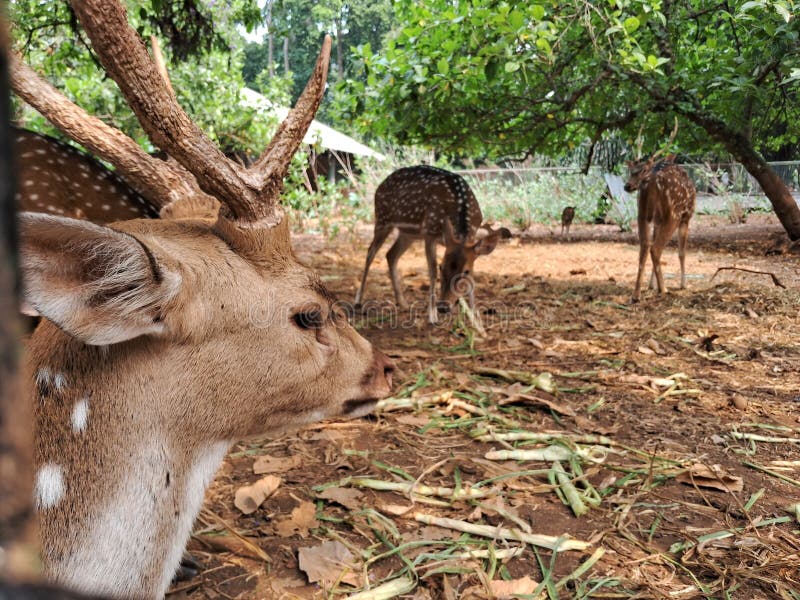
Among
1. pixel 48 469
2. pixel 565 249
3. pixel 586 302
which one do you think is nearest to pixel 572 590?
pixel 48 469

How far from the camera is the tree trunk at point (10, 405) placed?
274mm

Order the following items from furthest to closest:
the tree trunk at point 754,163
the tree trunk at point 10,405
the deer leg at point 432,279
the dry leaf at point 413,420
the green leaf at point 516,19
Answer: the tree trunk at point 754,163 < the deer leg at point 432,279 < the green leaf at point 516,19 < the dry leaf at point 413,420 < the tree trunk at point 10,405

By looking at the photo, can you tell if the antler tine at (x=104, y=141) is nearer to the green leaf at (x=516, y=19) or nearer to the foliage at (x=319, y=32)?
the green leaf at (x=516, y=19)

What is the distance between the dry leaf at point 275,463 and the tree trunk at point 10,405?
9.66ft

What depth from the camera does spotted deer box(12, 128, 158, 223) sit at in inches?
123

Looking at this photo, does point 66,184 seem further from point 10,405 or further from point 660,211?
point 660,211

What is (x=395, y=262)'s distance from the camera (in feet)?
23.8

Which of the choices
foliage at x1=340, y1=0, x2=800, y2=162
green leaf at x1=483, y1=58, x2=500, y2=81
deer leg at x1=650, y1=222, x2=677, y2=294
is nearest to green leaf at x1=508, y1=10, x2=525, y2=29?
foliage at x1=340, y1=0, x2=800, y2=162

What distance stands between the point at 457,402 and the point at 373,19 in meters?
47.4

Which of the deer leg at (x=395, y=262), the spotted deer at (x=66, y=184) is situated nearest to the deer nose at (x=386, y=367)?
the spotted deer at (x=66, y=184)

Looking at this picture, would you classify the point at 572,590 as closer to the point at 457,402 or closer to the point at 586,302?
the point at 457,402

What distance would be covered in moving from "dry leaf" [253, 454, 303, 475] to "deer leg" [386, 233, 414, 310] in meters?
3.74

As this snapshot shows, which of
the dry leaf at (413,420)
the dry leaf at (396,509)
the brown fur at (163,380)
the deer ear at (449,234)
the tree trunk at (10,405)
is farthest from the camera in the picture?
the deer ear at (449,234)

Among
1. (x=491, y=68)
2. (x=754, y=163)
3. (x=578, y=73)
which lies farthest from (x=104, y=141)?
(x=754, y=163)
